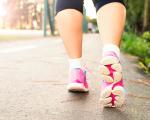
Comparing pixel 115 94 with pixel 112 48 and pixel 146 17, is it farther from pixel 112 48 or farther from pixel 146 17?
pixel 146 17

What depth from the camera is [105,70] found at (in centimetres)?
217

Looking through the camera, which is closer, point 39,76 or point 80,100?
point 80,100

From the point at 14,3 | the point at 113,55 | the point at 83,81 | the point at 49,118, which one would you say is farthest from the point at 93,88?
the point at 14,3

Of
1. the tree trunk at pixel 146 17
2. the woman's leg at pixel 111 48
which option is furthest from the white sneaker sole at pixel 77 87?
the tree trunk at pixel 146 17

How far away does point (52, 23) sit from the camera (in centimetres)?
1534

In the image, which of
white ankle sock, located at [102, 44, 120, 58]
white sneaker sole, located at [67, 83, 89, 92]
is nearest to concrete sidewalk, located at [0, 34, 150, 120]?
white sneaker sole, located at [67, 83, 89, 92]

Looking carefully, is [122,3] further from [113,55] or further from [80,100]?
[80,100]

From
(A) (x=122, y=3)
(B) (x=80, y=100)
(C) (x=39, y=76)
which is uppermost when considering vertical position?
(A) (x=122, y=3)

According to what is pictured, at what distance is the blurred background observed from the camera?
22.0 ft

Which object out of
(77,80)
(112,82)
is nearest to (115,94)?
(112,82)

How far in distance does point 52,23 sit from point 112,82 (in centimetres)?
1323

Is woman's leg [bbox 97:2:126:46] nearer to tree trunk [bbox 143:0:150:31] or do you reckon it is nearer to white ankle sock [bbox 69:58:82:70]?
white ankle sock [bbox 69:58:82:70]

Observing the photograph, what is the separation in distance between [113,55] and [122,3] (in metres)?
0.34

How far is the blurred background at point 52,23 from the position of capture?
6693mm
